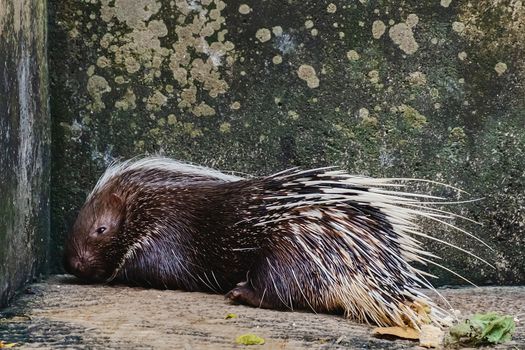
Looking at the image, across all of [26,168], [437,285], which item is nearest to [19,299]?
[26,168]

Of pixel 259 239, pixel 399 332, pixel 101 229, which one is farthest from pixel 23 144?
pixel 399 332

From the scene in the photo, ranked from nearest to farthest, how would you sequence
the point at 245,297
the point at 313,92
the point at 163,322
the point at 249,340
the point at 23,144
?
the point at 249,340 < the point at 163,322 < the point at 245,297 < the point at 23,144 < the point at 313,92

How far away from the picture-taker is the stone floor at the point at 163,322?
84.9 inches

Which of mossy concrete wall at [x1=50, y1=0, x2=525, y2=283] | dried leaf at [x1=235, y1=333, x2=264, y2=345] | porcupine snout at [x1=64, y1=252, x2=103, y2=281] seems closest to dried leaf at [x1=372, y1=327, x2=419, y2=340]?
dried leaf at [x1=235, y1=333, x2=264, y2=345]

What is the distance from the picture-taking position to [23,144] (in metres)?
2.98

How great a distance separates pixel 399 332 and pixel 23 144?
1.51 meters

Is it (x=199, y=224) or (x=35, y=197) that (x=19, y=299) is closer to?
(x=35, y=197)

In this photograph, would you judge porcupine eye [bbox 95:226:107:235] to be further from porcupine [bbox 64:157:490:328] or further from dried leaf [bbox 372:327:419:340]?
dried leaf [bbox 372:327:419:340]

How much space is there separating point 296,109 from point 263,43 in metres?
0.31

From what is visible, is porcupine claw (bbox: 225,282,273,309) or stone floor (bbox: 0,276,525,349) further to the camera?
porcupine claw (bbox: 225,282,273,309)

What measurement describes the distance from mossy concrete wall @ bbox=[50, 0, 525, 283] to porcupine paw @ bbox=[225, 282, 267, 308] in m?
0.74

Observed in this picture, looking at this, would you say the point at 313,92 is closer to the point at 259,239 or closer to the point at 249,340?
the point at 259,239

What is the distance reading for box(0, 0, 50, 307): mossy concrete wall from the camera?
8.77 feet

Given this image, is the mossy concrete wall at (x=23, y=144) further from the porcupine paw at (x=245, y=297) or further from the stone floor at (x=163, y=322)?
the porcupine paw at (x=245, y=297)
